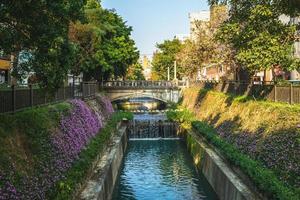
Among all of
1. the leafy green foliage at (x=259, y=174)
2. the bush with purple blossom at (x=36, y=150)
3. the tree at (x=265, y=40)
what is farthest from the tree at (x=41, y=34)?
the tree at (x=265, y=40)

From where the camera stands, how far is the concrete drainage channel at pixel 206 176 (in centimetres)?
1573

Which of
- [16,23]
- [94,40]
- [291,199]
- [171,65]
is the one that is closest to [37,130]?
[16,23]

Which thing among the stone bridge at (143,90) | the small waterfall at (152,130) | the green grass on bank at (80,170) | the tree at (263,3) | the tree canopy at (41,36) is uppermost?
the tree at (263,3)

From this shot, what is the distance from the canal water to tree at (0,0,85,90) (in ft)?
33.0

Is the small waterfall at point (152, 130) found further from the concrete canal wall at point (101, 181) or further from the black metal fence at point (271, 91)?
the concrete canal wall at point (101, 181)

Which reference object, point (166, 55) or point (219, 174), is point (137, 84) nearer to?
point (166, 55)

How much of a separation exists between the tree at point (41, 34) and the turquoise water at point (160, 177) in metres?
10.00

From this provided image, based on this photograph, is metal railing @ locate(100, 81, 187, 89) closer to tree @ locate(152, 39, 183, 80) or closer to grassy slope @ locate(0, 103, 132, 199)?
tree @ locate(152, 39, 183, 80)

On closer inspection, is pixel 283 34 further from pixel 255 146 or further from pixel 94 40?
pixel 94 40

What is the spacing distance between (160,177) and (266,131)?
310 inches

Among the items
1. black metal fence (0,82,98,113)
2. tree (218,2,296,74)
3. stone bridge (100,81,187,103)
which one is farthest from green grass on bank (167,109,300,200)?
stone bridge (100,81,187,103)

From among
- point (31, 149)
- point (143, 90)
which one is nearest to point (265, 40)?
point (31, 149)

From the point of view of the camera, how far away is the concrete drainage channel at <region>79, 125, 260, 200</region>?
51.6 ft

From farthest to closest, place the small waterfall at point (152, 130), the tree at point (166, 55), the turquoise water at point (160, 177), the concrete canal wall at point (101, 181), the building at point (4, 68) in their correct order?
1. the tree at point (166, 55)
2. the small waterfall at point (152, 130)
3. the building at point (4, 68)
4. the turquoise water at point (160, 177)
5. the concrete canal wall at point (101, 181)
